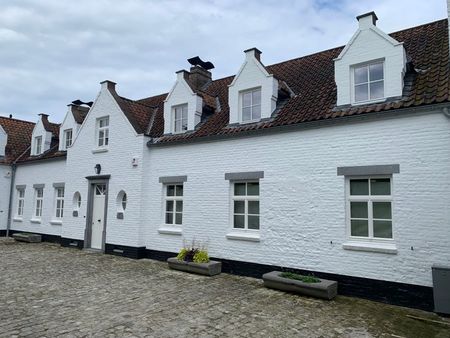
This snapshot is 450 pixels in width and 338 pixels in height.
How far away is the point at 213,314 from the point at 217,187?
Result: 552 centimetres

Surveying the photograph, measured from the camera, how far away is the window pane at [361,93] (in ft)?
32.3

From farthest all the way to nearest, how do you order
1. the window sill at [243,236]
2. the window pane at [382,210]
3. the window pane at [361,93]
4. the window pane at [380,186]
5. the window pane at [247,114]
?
the window pane at [247,114], the window sill at [243,236], the window pane at [361,93], the window pane at [380,186], the window pane at [382,210]

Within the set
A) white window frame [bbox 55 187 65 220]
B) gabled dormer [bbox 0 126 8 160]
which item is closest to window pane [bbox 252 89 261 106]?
white window frame [bbox 55 187 65 220]

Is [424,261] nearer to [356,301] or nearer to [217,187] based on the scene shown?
[356,301]

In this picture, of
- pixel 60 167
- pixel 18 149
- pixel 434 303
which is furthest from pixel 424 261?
pixel 18 149

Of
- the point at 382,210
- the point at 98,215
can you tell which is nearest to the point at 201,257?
the point at 382,210

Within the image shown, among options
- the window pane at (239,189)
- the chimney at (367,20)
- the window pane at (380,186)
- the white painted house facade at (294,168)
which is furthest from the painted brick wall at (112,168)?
the chimney at (367,20)

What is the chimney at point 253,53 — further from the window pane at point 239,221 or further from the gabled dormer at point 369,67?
the window pane at point 239,221

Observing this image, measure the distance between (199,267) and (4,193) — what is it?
669 inches

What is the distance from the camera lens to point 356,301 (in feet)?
28.5

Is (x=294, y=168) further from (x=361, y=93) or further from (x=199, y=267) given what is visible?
(x=199, y=267)

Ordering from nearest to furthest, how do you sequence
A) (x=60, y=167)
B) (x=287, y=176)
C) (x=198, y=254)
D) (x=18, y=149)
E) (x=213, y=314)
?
1. (x=213, y=314)
2. (x=287, y=176)
3. (x=198, y=254)
4. (x=60, y=167)
5. (x=18, y=149)

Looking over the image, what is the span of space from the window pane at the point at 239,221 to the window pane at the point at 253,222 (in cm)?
28

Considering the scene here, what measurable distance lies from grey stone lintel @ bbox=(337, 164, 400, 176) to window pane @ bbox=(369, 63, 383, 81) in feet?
8.56
